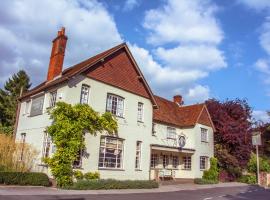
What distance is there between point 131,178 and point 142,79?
27.1ft

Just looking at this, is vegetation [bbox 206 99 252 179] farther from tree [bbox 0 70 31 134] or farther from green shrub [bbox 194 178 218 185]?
tree [bbox 0 70 31 134]

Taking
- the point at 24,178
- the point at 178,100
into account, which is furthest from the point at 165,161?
the point at 24,178

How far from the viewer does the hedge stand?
1766 cm

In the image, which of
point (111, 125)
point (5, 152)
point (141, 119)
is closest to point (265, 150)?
point (141, 119)

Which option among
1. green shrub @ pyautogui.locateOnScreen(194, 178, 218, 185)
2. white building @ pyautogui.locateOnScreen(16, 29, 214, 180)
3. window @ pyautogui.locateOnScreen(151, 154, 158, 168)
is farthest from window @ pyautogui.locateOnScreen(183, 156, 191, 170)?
window @ pyautogui.locateOnScreen(151, 154, 158, 168)

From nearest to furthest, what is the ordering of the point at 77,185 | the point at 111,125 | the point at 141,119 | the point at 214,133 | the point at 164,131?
1. the point at 77,185
2. the point at 111,125
3. the point at 141,119
4. the point at 164,131
5. the point at 214,133

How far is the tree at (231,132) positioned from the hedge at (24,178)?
2223 centimetres

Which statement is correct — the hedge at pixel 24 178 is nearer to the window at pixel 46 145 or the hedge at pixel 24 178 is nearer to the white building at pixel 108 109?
the white building at pixel 108 109

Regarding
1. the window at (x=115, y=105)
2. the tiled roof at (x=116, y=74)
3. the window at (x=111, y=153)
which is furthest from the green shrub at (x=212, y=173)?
the window at (x=115, y=105)

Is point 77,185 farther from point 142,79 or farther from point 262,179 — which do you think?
Result: point 262,179

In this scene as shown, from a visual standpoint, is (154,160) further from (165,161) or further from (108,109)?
(108,109)

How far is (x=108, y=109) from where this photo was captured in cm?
2389

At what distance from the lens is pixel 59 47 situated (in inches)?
974

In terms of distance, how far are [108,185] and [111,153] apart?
132 inches
